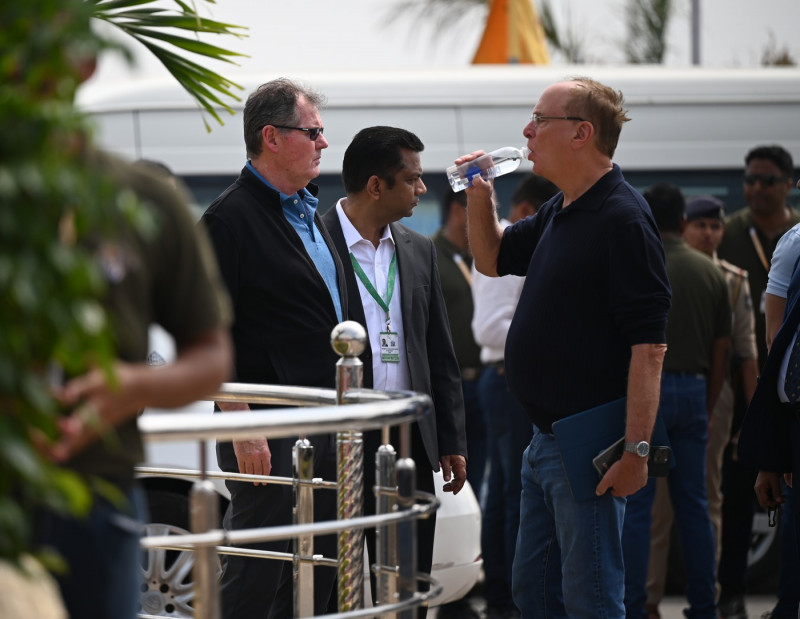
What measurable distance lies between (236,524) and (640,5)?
17.4m

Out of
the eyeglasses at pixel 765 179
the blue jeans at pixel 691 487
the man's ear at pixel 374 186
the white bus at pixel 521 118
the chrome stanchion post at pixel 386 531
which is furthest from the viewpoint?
the white bus at pixel 521 118

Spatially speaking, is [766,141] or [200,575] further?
[766,141]

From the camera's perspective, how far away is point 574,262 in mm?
4078

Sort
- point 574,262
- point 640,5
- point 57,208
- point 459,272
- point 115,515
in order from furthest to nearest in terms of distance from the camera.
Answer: point 640,5, point 459,272, point 574,262, point 115,515, point 57,208

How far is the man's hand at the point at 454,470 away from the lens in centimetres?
475

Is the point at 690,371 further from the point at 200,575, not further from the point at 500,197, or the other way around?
the point at 200,575

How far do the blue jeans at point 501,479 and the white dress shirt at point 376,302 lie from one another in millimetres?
1943

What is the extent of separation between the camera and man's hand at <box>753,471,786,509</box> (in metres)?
4.53

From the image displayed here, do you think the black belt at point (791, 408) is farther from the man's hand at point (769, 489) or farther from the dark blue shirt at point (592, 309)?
the dark blue shirt at point (592, 309)

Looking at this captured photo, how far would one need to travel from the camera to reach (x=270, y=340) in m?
4.35

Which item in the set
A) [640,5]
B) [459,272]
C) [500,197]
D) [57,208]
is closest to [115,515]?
[57,208]

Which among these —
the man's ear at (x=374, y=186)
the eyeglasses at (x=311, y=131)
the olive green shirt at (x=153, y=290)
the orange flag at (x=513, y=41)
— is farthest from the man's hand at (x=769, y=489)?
the orange flag at (x=513, y=41)

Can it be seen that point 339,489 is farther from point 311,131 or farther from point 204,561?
point 311,131

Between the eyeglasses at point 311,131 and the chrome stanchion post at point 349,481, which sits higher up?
the eyeglasses at point 311,131
